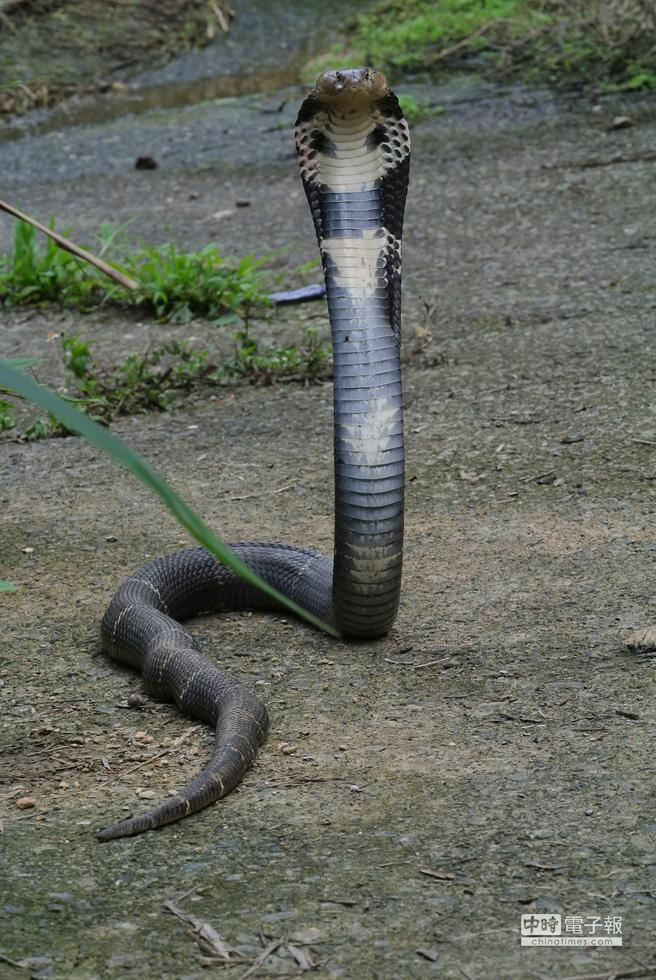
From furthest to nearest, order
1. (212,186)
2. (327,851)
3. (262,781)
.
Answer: (212,186) → (262,781) → (327,851)

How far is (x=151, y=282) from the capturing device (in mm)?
7062

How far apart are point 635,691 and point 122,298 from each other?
4335mm

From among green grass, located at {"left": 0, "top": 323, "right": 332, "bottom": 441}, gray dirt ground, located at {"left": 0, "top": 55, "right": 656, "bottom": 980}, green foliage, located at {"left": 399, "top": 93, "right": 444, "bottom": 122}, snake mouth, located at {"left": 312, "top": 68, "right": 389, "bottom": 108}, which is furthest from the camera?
green foliage, located at {"left": 399, "top": 93, "right": 444, "bottom": 122}

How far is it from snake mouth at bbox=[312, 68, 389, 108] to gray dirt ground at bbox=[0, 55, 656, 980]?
4.97 ft

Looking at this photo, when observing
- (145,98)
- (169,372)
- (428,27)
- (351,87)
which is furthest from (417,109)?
(351,87)

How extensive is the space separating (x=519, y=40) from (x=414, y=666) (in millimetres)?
8968

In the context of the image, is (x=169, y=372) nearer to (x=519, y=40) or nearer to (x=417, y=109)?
(x=417, y=109)

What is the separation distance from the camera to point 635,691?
139 inches

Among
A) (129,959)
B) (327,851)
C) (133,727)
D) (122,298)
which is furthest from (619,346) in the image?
(129,959)

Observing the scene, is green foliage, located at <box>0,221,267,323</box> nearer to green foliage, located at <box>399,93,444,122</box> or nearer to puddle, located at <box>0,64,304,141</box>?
green foliage, located at <box>399,93,444,122</box>

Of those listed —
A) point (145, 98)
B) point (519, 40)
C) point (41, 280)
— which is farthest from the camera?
point (145, 98)

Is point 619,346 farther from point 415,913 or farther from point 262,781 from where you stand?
point 415,913

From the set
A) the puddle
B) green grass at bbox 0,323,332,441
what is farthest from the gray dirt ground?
the puddle

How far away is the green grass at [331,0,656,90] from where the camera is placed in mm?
10695
